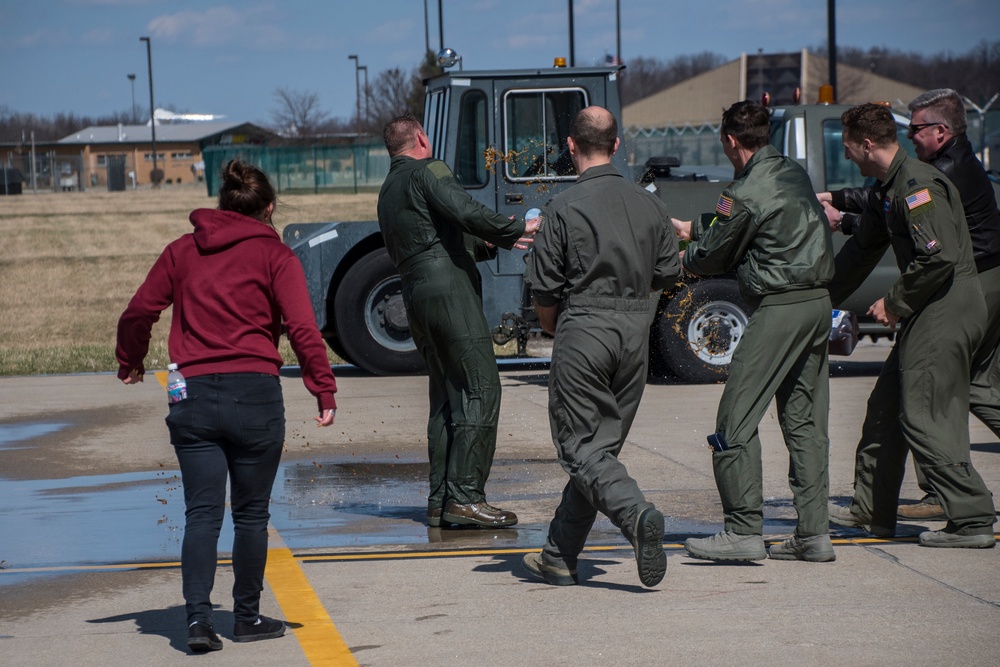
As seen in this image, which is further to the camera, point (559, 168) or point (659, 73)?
point (659, 73)

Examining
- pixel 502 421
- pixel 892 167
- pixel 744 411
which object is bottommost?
pixel 502 421

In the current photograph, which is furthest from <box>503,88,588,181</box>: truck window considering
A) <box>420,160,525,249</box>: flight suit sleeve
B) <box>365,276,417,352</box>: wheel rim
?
A: <box>420,160,525,249</box>: flight suit sleeve

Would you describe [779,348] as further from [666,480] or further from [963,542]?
[666,480]

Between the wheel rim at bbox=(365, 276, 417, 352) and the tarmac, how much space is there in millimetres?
3315

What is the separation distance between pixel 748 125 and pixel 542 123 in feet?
18.5

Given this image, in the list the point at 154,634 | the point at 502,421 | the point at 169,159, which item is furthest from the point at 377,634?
the point at 169,159

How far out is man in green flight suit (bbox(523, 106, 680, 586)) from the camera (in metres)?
5.02

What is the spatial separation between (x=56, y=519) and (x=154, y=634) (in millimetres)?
2108

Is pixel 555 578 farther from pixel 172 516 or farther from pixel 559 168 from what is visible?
pixel 559 168

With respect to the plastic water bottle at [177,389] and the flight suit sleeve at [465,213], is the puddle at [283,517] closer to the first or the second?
the flight suit sleeve at [465,213]

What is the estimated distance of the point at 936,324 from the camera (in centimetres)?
573

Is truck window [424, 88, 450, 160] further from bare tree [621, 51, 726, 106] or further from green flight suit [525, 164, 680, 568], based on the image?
bare tree [621, 51, 726, 106]

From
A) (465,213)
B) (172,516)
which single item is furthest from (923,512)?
(172,516)

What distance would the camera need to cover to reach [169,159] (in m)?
107
